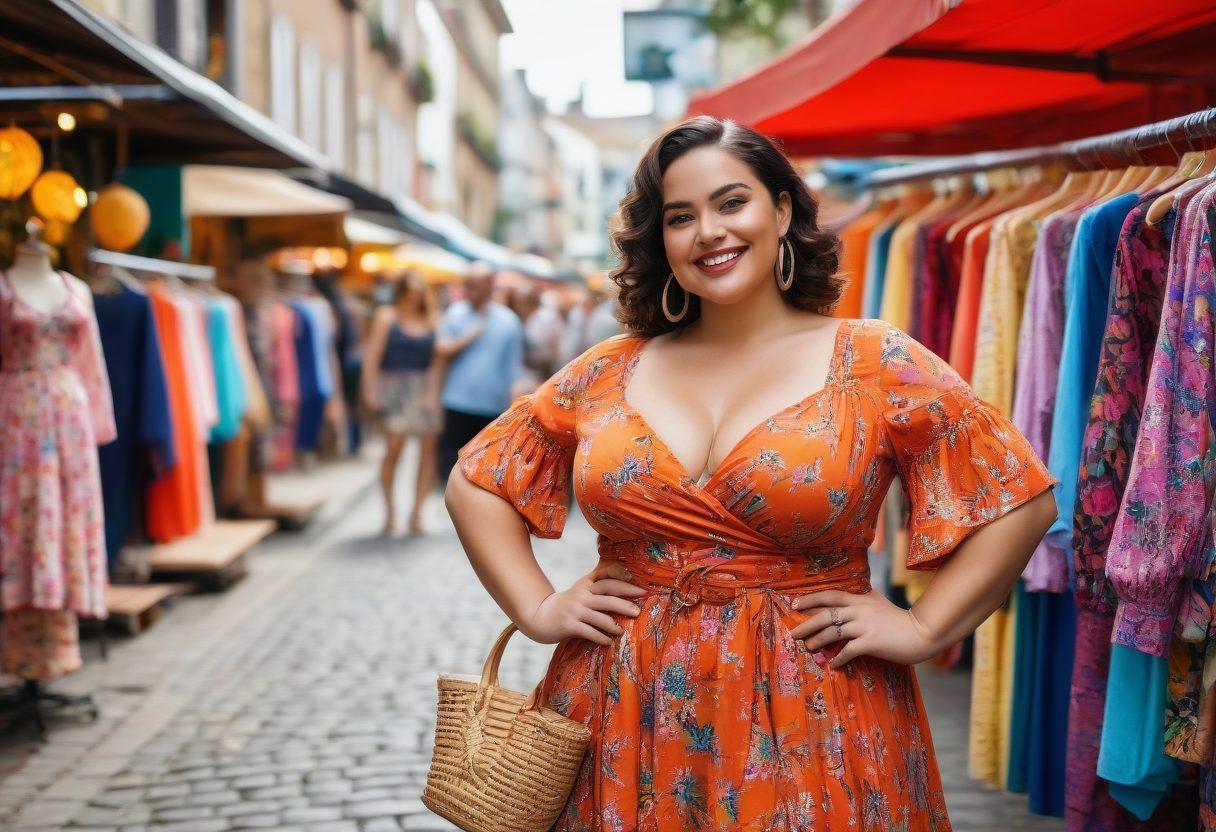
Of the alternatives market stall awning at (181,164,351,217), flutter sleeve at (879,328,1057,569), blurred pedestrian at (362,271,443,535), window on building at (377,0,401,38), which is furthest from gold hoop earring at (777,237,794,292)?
window on building at (377,0,401,38)

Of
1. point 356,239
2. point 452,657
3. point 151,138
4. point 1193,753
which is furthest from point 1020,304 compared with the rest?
point 356,239

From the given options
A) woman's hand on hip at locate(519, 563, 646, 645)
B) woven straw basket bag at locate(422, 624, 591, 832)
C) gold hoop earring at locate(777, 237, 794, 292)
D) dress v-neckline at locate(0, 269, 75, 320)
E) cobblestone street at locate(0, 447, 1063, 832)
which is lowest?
cobblestone street at locate(0, 447, 1063, 832)

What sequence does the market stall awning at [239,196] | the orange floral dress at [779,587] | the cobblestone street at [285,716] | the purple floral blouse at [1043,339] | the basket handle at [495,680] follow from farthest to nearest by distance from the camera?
the market stall awning at [239,196] → the cobblestone street at [285,716] → the purple floral blouse at [1043,339] → the basket handle at [495,680] → the orange floral dress at [779,587]

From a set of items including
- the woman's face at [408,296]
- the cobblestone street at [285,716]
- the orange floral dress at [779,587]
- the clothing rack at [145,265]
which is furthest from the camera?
the woman's face at [408,296]

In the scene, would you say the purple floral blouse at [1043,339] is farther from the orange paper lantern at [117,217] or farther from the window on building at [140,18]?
the window on building at [140,18]

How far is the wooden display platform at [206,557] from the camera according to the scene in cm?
853

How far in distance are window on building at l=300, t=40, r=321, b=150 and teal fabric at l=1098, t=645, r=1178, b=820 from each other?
18.9 metres

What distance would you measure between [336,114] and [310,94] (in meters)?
2.31

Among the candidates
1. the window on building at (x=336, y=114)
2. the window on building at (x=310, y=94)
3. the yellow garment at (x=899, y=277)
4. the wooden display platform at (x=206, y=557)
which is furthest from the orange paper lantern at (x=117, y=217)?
the window on building at (x=336, y=114)

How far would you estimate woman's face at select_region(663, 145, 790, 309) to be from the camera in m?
2.62

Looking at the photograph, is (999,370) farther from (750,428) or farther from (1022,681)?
(750,428)

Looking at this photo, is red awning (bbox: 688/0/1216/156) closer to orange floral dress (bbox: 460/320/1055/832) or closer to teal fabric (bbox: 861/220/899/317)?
teal fabric (bbox: 861/220/899/317)

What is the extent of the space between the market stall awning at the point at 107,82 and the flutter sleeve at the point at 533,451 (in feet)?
8.19

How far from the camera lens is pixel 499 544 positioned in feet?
9.32
